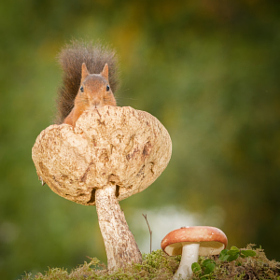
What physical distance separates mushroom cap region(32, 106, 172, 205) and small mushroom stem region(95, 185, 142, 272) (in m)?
0.09

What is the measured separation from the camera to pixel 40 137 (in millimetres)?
2355

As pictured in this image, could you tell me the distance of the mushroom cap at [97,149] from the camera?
228 cm

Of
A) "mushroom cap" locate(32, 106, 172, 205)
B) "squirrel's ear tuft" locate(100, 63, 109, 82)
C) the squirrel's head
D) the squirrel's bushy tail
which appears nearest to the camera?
"mushroom cap" locate(32, 106, 172, 205)

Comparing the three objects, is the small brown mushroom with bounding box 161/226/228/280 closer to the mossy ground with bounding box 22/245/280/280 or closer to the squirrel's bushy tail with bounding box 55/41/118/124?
the mossy ground with bounding box 22/245/280/280

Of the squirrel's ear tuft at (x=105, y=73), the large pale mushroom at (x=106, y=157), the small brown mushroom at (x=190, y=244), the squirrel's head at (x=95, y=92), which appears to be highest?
the squirrel's ear tuft at (x=105, y=73)

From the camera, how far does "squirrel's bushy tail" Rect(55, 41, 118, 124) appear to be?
10.3 ft

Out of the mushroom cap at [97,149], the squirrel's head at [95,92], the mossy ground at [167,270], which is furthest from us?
the squirrel's head at [95,92]

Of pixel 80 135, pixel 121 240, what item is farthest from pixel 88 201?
pixel 80 135

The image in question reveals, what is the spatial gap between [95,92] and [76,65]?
1.56ft

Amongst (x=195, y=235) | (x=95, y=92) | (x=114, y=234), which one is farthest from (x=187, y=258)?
(x=95, y=92)

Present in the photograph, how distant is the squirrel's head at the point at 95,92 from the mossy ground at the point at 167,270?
1.08 meters

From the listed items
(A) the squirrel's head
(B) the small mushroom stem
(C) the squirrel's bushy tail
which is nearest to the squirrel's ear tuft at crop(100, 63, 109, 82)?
(A) the squirrel's head

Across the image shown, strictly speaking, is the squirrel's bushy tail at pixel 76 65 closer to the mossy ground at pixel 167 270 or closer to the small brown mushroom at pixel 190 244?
the mossy ground at pixel 167 270

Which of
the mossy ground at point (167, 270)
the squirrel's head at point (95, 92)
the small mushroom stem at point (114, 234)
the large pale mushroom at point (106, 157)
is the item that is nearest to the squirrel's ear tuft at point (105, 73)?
the squirrel's head at point (95, 92)
